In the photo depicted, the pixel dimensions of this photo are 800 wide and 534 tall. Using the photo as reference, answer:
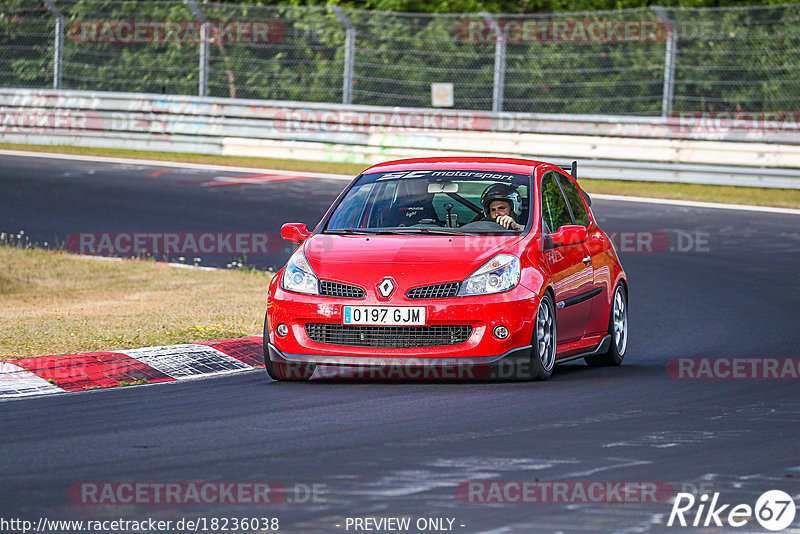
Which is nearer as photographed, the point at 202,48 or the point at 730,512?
the point at 730,512

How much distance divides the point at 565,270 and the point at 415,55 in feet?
50.2

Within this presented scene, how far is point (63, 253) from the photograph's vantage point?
16750 mm

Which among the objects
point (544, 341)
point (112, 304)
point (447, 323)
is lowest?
point (112, 304)

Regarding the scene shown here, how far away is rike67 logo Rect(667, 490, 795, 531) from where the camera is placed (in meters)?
5.27

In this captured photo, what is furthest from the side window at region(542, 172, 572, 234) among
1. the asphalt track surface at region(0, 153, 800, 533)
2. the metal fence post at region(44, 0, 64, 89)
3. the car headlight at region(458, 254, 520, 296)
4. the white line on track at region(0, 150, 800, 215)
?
the metal fence post at region(44, 0, 64, 89)

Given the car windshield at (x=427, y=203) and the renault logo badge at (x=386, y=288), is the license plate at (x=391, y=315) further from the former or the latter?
the car windshield at (x=427, y=203)

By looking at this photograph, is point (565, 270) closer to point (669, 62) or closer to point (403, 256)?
point (403, 256)

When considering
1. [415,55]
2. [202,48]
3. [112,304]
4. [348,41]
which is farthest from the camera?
[202,48]

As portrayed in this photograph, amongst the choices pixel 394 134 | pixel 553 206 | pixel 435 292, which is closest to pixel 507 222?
pixel 553 206

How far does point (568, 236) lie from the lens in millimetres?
9359

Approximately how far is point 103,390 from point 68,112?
19.0 meters

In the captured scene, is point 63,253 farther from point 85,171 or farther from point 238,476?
point 238,476

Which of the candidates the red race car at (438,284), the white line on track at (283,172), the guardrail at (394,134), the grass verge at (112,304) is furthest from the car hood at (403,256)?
→ the guardrail at (394,134)

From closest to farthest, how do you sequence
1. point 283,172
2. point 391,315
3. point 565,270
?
point 391,315 → point 565,270 → point 283,172
